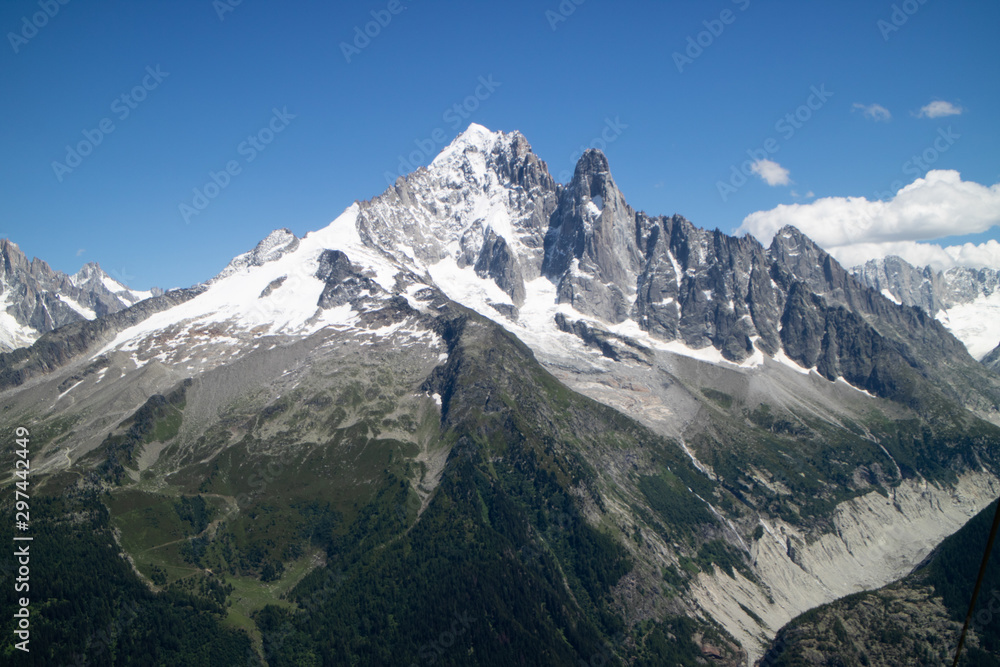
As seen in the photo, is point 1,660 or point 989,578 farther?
point 989,578

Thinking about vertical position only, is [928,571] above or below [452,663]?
below

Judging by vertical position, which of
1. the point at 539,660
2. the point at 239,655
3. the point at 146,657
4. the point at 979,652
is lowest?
the point at 979,652

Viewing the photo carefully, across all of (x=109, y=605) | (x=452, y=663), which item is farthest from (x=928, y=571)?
(x=109, y=605)

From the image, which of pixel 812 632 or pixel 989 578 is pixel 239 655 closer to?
pixel 812 632

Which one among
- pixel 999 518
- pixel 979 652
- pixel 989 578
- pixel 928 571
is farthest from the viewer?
pixel 928 571

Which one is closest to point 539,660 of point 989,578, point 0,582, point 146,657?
point 146,657

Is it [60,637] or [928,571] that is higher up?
[60,637]

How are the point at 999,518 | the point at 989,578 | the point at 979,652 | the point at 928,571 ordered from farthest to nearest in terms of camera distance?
1. the point at 928,571
2. the point at 989,578
3. the point at 979,652
4. the point at 999,518

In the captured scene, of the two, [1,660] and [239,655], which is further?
[239,655]

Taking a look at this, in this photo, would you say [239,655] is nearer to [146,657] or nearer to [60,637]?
[146,657]
